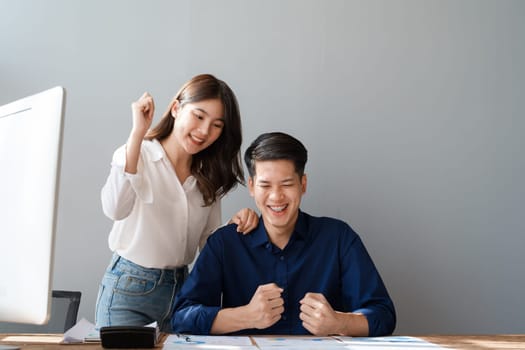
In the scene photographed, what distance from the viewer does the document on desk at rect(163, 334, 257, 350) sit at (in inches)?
52.9

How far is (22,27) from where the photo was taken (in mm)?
2268

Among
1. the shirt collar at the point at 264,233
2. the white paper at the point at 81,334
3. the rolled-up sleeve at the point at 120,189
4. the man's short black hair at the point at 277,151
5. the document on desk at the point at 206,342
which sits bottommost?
the document on desk at the point at 206,342

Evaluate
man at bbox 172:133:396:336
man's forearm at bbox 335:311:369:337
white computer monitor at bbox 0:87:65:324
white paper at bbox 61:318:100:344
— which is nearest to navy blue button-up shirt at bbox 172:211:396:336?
man at bbox 172:133:396:336

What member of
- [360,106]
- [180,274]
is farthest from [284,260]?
[360,106]

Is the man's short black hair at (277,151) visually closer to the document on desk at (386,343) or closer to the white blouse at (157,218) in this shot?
the white blouse at (157,218)

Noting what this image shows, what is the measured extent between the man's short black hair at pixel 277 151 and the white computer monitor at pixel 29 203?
95 centimetres

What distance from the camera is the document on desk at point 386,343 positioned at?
1.37 meters

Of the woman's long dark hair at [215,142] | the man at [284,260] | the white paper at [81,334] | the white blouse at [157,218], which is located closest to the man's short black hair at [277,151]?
the man at [284,260]

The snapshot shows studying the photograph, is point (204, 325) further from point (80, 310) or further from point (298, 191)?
point (80, 310)

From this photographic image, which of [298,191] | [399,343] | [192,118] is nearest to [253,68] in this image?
[192,118]

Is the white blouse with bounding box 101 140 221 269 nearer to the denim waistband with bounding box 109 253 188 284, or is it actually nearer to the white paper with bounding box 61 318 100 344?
the denim waistband with bounding box 109 253 188 284

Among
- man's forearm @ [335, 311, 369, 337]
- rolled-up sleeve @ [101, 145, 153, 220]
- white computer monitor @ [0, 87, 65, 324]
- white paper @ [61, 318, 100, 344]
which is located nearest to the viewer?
white computer monitor @ [0, 87, 65, 324]

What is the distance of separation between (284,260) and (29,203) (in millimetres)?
1035

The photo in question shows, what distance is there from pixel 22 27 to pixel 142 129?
0.89 meters
